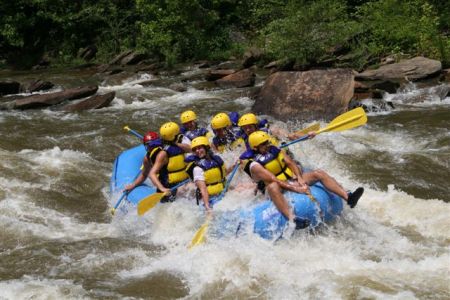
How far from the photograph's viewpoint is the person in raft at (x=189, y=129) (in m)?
6.46

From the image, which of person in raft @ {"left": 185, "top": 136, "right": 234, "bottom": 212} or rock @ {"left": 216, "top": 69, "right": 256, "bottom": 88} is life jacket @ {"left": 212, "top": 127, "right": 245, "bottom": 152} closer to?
person in raft @ {"left": 185, "top": 136, "right": 234, "bottom": 212}

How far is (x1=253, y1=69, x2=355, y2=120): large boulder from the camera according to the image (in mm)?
9602

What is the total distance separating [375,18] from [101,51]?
9.03m

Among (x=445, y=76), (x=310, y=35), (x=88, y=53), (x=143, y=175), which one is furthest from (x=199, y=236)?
(x=88, y=53)

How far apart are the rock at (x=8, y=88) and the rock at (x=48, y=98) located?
180 cm

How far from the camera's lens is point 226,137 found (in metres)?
6.41

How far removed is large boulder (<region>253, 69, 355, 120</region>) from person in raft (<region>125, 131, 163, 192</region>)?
4078 mm

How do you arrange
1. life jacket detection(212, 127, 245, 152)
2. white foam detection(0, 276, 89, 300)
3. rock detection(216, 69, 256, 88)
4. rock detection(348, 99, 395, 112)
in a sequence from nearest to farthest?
white foam detection(0, 276, 89, 300), life jacket detection(212, 127, 245, 152), rock detection(348, 99, 395, 112), rock detection(216, 69, 256, 88)

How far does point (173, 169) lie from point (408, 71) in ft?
25.5

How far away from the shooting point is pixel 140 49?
58.7 ft

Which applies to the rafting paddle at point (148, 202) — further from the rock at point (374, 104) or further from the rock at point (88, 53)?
the rock at point (88, 53)

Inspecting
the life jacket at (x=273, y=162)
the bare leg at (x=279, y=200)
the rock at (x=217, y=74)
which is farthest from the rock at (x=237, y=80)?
the bare leg at (x=279, y=200)

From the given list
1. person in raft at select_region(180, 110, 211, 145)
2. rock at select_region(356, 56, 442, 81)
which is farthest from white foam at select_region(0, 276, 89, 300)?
rock at select_region(356, 56, 442, 81)

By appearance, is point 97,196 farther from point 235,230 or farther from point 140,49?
point 140,49
